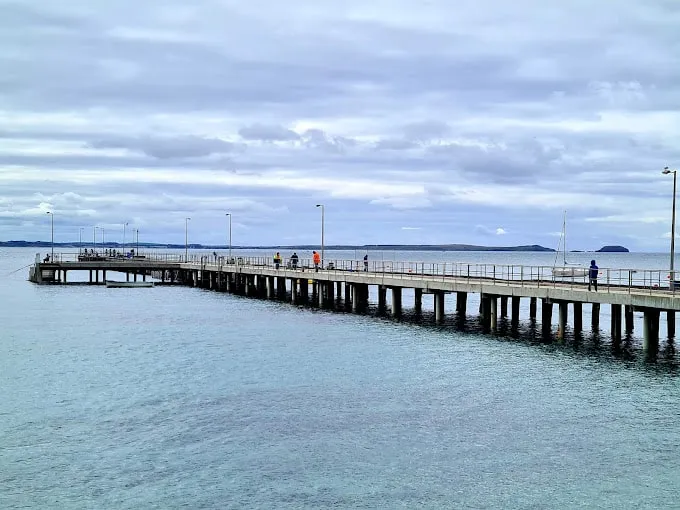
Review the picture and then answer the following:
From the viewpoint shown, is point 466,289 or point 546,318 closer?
point 466,289

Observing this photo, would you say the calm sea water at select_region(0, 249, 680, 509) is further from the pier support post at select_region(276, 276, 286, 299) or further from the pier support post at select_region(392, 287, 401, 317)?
the pier support post at select_region(276, 276, 286, 299)

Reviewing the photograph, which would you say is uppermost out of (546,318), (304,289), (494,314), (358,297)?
(304,289)

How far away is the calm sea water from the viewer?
71.8ft

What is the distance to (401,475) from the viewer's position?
907 inches

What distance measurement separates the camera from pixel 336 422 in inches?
1128

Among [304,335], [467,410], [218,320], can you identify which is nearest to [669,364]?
[467,410]

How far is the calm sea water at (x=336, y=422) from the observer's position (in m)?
21.9

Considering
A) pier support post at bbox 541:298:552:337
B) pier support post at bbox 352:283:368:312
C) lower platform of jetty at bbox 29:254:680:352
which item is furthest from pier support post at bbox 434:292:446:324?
pier support post at bbox 352:283:368:312

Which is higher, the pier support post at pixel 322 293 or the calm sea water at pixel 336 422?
the pier support post at pixel 322 293

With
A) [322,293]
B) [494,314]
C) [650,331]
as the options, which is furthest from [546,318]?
[322,293]

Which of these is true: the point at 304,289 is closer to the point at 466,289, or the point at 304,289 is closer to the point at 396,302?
the point at 396,302

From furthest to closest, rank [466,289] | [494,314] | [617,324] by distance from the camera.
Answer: [466,289]
[494,314]
[617,324]

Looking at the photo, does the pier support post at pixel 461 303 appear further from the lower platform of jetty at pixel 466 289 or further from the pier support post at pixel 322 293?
the pier support post at pixel 322 293

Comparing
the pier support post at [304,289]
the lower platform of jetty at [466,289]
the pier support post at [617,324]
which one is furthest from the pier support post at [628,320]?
the pier support post at [304,289]
